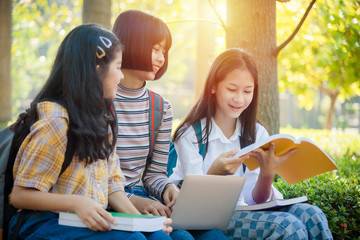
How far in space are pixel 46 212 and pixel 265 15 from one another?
109 inches

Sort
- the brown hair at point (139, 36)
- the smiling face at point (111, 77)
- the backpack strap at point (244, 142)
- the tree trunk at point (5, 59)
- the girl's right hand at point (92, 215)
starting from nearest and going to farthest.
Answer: the girl's right hand at point (92, 215), the smiling face at point (111, 77), the brown hair at point (139, 36), the backpack strap at point (244, 142), the tree trunk at point (5, 59)

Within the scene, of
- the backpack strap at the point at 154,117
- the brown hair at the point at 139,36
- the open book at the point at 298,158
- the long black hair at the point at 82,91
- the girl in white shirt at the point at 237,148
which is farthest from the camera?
the backpack strap at the point at 154,117

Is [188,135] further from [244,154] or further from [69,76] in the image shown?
[69,76]

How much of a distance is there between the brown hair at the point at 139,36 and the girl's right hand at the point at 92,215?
39.8 inches

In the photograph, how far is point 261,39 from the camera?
4.05 m

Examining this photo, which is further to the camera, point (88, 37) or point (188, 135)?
point (188, 135)

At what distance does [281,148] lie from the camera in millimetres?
2596

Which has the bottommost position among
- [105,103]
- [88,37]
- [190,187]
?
[190,187]

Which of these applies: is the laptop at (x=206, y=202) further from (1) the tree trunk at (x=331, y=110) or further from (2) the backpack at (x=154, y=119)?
(1) the tree trunk at (x=331, y=110)

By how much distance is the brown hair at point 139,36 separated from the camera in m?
2.68

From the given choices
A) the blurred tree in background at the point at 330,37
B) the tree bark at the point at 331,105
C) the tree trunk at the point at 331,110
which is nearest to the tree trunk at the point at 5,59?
the blurred tree in background at the point at 330,37

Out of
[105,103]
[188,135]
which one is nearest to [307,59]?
[188,135]

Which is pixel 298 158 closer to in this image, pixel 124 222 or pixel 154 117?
pixel 154 117

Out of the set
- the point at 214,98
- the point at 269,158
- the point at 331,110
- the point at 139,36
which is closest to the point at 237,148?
the point at 269,158
